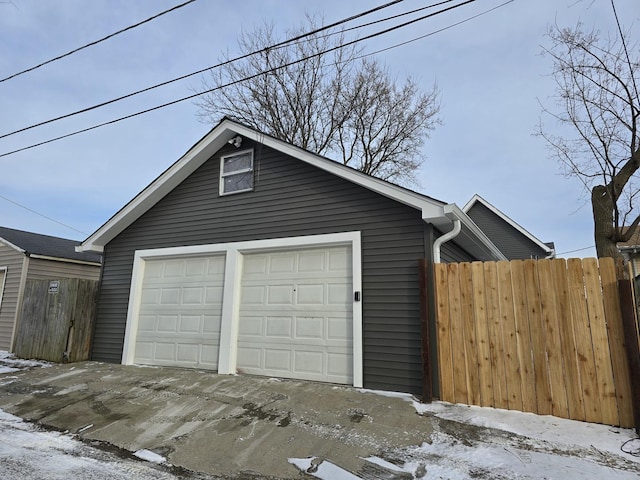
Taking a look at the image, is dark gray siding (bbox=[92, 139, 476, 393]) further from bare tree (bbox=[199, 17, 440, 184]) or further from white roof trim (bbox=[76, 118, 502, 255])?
bare tree (bbox=[199, 17, 440, 184])

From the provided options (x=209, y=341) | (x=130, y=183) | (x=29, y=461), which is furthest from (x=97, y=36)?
(x=130, y=183)

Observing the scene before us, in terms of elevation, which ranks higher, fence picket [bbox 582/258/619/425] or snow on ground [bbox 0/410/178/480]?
fence picket [bbox 582/258/619/425]

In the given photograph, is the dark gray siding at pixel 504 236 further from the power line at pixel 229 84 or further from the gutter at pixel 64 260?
the gutter at pixel 64 260

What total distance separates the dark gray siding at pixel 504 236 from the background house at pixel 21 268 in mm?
15594

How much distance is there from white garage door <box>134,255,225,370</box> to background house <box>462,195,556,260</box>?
12.3m

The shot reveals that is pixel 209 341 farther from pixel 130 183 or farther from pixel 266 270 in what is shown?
pixel 130 183

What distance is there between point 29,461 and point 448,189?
49.9 feet

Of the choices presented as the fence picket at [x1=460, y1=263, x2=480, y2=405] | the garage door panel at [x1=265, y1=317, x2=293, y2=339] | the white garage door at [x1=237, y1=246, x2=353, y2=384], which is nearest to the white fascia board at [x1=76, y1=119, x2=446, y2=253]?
the white garage door at [x1=237, y1=246, x2=353, y2=384]

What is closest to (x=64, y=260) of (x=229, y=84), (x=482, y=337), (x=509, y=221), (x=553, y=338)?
(x=229, y=84)

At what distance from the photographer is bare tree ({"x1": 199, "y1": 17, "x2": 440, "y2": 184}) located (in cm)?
1581

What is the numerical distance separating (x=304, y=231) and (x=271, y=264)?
2.96 ft

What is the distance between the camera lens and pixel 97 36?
6.08 m

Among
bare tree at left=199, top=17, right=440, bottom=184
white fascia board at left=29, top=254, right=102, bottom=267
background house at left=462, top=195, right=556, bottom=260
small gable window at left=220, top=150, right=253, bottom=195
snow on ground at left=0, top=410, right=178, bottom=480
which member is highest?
Answer: bare tree at left=199, top=17, right=440, bottom=184

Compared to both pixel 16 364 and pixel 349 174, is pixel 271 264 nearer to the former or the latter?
pixel 349 174
